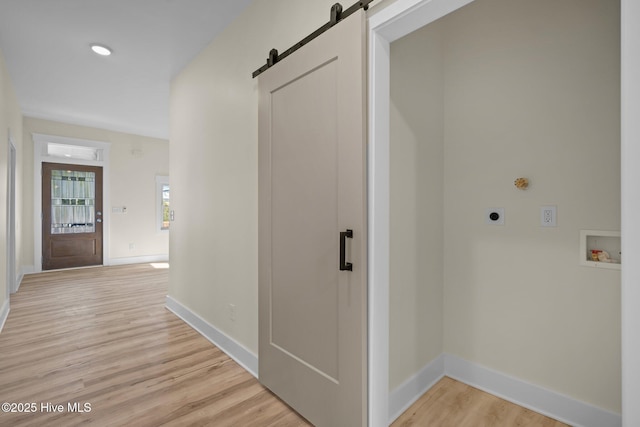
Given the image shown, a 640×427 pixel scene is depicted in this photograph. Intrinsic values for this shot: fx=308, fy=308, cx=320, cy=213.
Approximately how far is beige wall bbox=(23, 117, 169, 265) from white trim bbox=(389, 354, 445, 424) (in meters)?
6.65

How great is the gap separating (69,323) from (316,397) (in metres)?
2.99

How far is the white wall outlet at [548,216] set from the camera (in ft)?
5.76

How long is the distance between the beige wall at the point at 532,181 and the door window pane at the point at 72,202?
6.72m

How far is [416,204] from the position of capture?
1.95 metres

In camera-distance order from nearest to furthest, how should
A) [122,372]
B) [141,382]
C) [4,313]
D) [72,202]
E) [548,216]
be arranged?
[548,216], [141,382], [122,372], [4,313], [72,202]

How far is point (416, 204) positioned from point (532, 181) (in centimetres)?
68

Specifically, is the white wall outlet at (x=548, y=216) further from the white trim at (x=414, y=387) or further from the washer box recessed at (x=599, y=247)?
the white trim at (x=414, y=387)

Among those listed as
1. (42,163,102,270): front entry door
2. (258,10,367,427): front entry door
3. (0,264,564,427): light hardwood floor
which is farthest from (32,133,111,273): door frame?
(258,10,367,427): front entry door

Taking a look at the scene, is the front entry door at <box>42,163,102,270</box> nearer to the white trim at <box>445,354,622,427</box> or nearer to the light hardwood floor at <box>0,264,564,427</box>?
the light hardwood floor at <box>0,264,564,427</box>

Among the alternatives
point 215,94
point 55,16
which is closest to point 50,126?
point 55,16

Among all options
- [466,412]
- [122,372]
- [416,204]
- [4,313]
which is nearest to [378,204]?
[416,204]

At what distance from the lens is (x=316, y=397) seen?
5.44 feet

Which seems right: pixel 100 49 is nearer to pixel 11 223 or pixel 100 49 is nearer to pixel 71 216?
pixel 11 223

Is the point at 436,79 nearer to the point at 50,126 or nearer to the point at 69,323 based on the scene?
the point at 69,323
